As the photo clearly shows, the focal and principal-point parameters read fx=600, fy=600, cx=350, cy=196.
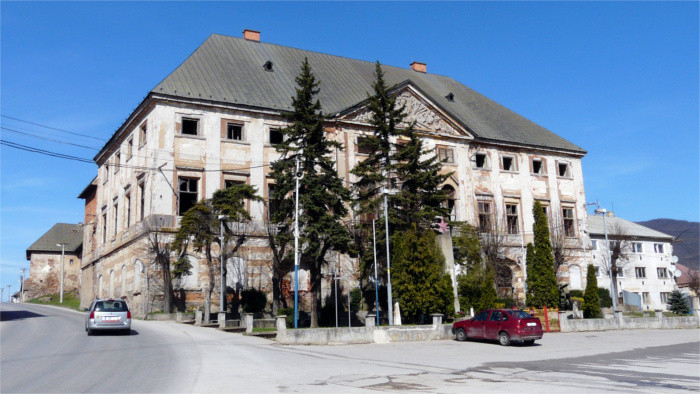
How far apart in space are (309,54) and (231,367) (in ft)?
137

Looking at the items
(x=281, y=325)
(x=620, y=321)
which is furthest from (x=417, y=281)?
(x=620, y=321)

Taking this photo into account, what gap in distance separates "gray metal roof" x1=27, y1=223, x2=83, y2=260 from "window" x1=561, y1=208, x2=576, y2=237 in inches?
2083

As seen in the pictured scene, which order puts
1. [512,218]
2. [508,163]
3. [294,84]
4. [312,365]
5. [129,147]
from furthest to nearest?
[508,163] < [512,218] < [294,84] < [129,147] < [312,365]

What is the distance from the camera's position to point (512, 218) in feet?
171

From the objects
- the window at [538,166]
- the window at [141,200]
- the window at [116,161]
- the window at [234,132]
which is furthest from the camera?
the window at [538,166]

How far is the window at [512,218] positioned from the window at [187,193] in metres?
26.6

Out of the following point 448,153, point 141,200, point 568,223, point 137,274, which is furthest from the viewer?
point 568,223

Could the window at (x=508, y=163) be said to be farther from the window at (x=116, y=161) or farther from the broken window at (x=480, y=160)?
the window at (x=116, y=161)

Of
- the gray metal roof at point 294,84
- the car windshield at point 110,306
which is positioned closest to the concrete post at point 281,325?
the car windshield at point 110,306

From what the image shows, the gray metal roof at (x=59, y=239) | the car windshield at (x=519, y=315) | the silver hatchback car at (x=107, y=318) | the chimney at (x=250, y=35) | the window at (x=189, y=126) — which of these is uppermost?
the chimney at (x=250, y=35)

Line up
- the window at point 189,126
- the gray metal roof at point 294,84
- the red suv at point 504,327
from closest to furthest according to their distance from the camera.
→ 1. the red suv at point 504,327
2. the window at point 189,126
3. the gray metal roof at point 294,84

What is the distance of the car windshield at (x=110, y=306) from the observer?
76.6 feet

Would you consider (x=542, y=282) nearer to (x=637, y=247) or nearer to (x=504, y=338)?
(x=504, y=338)

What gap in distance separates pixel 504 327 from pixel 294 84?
2797cm
